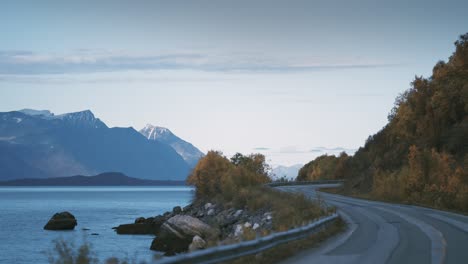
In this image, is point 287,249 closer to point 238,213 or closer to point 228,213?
point 238,213

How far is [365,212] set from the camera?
37062 millimetres

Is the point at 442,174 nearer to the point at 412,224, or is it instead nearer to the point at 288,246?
the point at 412,224

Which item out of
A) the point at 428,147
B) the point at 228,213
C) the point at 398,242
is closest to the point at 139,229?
the point at 228,213

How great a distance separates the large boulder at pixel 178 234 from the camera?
43062 mm

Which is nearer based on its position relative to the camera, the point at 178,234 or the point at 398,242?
the point at 398,242

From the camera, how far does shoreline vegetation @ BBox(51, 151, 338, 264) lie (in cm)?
2721

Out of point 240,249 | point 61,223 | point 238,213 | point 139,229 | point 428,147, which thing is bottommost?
point 139,229

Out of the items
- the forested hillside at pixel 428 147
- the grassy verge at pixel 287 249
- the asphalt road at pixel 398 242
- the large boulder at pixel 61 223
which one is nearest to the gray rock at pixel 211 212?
the forested hillside at pixel 428 147

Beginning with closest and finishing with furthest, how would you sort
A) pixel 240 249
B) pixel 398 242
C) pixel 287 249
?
pixel 240 249 < pixel 287 249 < pixel 398 242

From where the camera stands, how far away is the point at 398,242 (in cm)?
2034

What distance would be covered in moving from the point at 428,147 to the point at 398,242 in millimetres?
42919

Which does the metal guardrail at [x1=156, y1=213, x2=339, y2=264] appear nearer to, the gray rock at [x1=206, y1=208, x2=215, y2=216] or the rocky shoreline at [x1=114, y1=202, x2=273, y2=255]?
the rocky shoreline at [x1=114, y1=202, x2=273, y2=255]

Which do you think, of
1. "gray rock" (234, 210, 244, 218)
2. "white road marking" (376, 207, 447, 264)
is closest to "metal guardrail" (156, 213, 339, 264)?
"white road marking" (376, 207, 447, 264)

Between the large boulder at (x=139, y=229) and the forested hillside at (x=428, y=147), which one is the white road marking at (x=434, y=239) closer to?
the forested hillside at (x=428, y=147)
